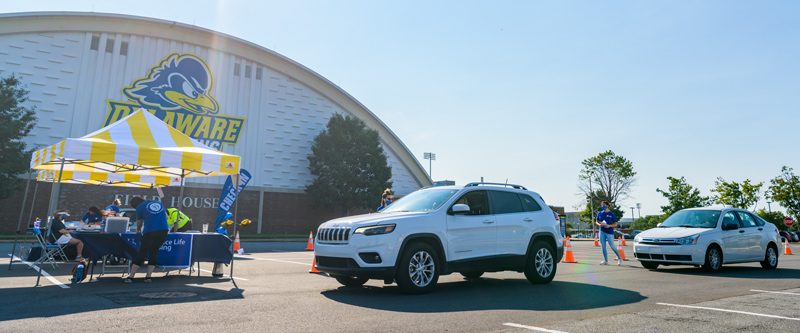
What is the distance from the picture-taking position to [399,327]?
502 cm

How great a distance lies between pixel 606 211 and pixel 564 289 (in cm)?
597

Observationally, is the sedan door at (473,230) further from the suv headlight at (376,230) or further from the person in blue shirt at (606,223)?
the person in blue shirt at (606,223)

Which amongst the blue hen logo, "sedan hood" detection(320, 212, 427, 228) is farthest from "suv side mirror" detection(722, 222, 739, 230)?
the blue hen logo

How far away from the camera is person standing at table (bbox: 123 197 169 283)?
8531 millimetres

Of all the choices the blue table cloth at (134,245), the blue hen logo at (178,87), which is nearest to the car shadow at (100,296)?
the blue table cloth at (134,245)

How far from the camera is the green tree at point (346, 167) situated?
35062 mm

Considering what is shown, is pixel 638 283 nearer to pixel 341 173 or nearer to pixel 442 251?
pixel 442 251

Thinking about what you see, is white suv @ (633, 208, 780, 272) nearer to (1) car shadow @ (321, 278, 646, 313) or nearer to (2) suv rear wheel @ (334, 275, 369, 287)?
(1) car shadow @ (321, 278, 646, 313)

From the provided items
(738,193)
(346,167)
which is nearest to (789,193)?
(738,193)

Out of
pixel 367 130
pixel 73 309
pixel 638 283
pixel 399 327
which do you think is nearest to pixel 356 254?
pixel 399 327

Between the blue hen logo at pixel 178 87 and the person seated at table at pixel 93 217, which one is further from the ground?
the blue hen logo at pixel 178 87

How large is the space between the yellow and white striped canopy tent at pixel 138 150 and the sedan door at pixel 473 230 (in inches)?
211

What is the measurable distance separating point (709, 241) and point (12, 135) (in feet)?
97.5

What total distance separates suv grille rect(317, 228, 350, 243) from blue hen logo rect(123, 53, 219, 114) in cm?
2751
